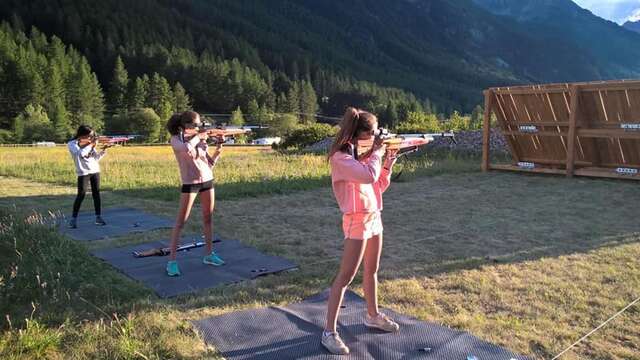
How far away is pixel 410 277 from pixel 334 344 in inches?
78.3

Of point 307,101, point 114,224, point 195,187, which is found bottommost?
point 114,224

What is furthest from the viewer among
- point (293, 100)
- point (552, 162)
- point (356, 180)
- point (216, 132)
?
point (293, 100)

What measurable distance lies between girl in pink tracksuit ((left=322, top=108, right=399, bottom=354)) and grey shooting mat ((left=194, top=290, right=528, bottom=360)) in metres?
0.23

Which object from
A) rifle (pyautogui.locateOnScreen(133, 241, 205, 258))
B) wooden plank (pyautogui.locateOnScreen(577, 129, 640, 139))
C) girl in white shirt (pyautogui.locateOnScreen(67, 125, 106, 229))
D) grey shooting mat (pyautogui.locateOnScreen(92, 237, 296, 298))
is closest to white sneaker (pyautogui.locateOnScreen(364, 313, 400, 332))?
grey shooting mat (pyautogui.locateOnScreen(92, 237, 296, 298))

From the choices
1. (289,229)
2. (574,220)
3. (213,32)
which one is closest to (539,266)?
(574,220)

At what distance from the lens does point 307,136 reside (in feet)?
112

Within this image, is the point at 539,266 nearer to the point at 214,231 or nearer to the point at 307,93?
the point at 214,231

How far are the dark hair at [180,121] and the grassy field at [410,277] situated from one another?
65.8 inches

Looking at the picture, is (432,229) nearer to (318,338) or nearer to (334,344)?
(318,338)

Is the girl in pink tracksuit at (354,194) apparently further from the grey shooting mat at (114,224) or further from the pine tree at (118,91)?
the pine tree at (118,91)

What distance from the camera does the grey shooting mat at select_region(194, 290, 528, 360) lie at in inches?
156

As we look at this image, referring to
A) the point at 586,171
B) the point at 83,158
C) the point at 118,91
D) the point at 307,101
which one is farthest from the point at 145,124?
the point at 83,158

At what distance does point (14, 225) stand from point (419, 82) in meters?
192

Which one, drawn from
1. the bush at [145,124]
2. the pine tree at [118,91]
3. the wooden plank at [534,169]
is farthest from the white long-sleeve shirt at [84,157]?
the pine tree at [118,91]
